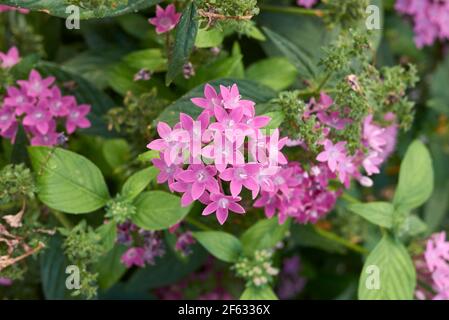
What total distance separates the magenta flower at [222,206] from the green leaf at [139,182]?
0.16 meters

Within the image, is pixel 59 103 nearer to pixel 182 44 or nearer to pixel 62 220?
pixel 62 220

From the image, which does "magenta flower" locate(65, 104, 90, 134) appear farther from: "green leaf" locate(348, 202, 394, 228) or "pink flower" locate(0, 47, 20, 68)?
"green leaf" locate(348, 202, 394, 228)

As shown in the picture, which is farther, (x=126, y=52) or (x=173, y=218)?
(x=126, y=52)

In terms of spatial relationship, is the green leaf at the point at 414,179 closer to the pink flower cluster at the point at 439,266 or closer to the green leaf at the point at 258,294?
the pink flower cluster at the point at 439,266

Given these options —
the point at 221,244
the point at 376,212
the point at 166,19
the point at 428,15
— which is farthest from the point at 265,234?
the point at 428,15

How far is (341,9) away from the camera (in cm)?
119

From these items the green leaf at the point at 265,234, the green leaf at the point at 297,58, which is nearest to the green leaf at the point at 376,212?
the green leaf at the point at 265,234

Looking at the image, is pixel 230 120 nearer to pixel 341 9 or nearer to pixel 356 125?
pixel 356 125

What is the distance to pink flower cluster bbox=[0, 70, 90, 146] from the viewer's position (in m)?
1.08

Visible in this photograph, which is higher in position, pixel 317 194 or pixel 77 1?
pixel 77 1

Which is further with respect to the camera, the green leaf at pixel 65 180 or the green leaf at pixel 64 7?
the green leaf at pixel 65 180

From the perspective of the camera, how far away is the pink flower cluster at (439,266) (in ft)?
3.92

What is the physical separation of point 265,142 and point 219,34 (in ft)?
0.85

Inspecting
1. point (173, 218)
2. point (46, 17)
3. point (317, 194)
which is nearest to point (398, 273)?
point (317, 194)
